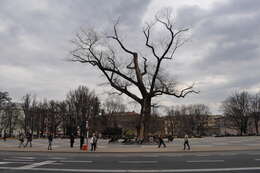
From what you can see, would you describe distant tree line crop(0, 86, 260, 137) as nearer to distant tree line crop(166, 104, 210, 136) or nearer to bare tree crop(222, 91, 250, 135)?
bare tree crop(222, 91, 250, 135)

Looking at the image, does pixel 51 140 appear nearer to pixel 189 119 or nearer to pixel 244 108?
pixel 244 108

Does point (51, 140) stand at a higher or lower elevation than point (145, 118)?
lower

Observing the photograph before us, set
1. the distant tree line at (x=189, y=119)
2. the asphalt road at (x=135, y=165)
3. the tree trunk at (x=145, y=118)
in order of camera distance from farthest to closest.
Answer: the distant tree line at (x=189, y=119) → the tree trunk at (x=145, y=118) → the asphalt road at (x=135, y=165)

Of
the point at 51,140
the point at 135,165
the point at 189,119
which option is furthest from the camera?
the point at 189,119

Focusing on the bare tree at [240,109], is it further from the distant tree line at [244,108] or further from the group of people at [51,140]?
the group of people at [51,140]

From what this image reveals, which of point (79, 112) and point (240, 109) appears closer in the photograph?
point (79, 112)

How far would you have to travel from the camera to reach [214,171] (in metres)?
11.2

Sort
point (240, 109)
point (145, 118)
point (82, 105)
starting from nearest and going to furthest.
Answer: point (145, 118) < point (82, 105) < point (240, 109)

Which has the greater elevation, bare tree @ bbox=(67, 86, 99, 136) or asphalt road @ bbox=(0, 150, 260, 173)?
bare tree @ bbox=(67, 86, 99, 136)

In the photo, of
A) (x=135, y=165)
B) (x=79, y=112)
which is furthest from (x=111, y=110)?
(x=135, y=165)

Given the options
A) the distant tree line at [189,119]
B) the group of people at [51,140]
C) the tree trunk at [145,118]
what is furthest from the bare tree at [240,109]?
the group of people at [51,140]

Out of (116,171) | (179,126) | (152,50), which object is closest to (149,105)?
(152,50)

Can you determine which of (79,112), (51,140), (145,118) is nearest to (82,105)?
(79,112)


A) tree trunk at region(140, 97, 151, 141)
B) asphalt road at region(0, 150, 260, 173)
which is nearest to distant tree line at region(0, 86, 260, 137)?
tree trunk at region(140, 97, 151, 141)
